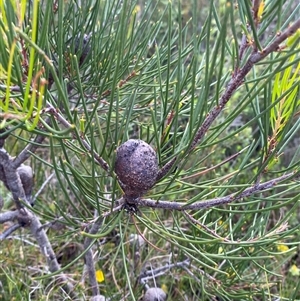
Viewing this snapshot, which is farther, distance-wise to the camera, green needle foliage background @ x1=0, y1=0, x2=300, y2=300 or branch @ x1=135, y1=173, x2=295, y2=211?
branch @ x1=135, y1=173, x2=295, y2=211

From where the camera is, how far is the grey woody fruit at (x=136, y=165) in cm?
51

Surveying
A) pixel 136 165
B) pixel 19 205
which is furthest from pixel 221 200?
pixel 19 205

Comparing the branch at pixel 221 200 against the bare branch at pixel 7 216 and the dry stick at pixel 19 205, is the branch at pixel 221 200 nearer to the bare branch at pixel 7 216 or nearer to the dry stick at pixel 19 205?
the dry stick at pixel 19 205

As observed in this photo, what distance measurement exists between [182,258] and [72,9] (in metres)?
0.63

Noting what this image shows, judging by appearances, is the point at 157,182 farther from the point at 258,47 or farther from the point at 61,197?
the point at 61,197

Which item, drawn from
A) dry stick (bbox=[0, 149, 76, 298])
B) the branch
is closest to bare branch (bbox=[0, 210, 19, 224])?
dry stick (bbox=[0, 149, 76, 298])

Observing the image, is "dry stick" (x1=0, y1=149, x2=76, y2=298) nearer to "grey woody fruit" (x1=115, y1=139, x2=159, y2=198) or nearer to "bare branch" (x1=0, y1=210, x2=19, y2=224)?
"bare branch" (x1=0, y1=210, x2=19, y2=224)

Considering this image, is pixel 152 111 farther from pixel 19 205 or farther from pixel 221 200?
pixel 19 205

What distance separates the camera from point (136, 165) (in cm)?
51

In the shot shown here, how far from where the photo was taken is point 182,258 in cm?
105

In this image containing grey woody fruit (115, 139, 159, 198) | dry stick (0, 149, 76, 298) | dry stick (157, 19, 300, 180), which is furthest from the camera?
dry stick (0, 149, 76, 298)

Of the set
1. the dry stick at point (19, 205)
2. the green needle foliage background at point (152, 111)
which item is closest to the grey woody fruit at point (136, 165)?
the green needle foliage background at point (152, 111)

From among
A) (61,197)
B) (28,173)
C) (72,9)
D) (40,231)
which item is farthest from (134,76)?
(61,197)

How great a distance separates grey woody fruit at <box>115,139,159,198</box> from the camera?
0.51 m
